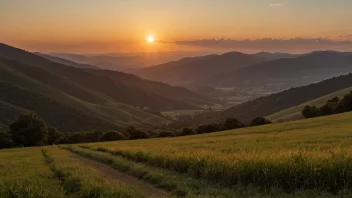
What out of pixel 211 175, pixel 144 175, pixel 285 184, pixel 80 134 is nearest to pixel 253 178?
pixel 285 184

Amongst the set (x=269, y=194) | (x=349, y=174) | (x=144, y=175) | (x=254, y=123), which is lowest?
(x=254, y=123)

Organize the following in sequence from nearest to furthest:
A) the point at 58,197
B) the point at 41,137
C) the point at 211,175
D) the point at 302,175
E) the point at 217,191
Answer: the point at 58,197 → the point at 302,175 → the point at 217,191 → the point at 211,175 → the point at 41,137

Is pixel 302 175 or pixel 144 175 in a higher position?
pixel 302 175

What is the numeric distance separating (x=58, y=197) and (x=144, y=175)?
7.28 metres

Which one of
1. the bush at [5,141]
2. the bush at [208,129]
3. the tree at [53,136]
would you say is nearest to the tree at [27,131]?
the bush at [5,141]

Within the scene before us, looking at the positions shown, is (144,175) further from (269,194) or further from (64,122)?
(64,122)

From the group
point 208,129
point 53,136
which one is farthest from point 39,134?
point 208,129

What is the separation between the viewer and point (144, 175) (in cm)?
1819

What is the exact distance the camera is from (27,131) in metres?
93.2

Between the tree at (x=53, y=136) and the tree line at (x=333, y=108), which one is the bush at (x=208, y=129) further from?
the tree at (x=53, y=136)

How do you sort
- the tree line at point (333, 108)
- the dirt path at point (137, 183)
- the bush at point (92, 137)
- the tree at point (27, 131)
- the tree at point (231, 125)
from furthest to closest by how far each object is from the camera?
the bush at point (92, 137)
the tree at point (231, 125)
the tree at point (27, 131)
the tree line at point (333, 108)
the dirt path at point (137, 183)

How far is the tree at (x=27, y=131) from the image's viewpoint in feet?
A: 304

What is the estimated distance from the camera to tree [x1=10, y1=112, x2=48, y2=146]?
9266 centimetres

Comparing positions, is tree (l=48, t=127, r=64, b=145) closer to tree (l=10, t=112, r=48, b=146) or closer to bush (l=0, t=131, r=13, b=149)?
tree (l=10, t=112, r=48, b=146)
